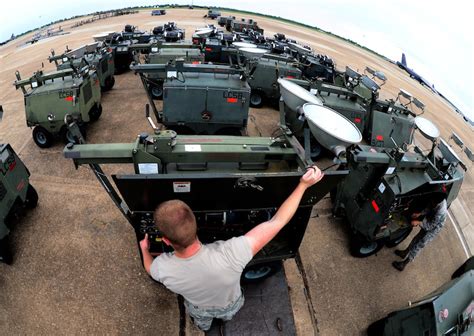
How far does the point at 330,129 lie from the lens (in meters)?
3.51

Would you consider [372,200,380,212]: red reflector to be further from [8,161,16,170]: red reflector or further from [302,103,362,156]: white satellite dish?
[8,161,16,170]: red reflector

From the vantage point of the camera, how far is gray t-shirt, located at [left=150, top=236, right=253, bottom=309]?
7.08 feet

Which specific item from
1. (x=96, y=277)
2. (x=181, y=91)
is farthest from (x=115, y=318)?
(x=181, y=91)

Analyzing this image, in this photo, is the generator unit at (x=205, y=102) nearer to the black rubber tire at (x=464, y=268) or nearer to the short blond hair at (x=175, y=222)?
the black rubber tire at (x=464, y=268)

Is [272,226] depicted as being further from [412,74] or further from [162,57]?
[412,74]

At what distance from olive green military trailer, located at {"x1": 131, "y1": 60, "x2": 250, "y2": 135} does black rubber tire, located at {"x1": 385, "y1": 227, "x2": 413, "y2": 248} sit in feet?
15.0

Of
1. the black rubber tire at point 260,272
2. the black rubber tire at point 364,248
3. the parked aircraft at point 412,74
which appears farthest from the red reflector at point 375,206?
the parked aircraft at point 412,74

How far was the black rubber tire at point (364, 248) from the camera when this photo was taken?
17.5ft

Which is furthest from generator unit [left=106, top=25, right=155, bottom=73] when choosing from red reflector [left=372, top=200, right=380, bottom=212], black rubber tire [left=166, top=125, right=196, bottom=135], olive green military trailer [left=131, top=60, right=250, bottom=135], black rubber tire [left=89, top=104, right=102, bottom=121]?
red reflector [left=372, top=200, right=380, bottom=212]

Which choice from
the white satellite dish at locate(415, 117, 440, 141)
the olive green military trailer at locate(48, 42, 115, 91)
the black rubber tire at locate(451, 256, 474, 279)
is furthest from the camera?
the olive green military trailer at locate(48, 42, 115, 91)

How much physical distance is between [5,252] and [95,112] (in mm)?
5305

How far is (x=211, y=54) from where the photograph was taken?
42.3 ft

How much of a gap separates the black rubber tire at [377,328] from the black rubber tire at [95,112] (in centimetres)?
862

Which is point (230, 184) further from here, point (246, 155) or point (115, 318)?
point (115, 318)
